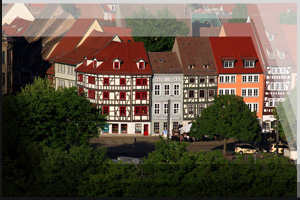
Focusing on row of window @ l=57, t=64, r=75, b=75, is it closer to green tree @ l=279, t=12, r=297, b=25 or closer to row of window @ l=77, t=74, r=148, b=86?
row of window @ l=77, t=74, r=148, b=86

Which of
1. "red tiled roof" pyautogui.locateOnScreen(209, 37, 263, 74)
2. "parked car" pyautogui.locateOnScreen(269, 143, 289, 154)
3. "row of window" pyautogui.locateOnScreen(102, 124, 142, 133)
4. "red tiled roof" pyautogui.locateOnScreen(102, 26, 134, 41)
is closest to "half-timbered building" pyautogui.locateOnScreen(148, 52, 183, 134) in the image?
"row of window" pyautogui.locateOnScreen(102, 124, 142, 133)

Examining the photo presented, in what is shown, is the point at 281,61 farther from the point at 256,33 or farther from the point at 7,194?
the point at 7,194

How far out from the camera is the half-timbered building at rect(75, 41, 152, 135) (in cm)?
1908

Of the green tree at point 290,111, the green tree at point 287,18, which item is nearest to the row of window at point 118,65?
the green tree at point 290,111

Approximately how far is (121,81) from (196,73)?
7.58ft

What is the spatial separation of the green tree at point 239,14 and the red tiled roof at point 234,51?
630 mm

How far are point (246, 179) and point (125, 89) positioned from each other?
18.8ft

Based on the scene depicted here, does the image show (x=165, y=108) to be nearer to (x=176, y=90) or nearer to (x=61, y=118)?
(x=176, y=90)

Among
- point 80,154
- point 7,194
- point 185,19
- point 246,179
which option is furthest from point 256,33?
point 7,194

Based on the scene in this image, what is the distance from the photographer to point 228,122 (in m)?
24.5

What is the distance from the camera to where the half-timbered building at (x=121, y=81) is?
19078mm

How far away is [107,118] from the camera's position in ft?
67.1

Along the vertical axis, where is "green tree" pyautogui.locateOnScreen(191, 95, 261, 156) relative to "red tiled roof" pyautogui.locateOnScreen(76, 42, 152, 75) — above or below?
below

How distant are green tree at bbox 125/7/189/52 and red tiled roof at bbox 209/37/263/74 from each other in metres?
1.37
